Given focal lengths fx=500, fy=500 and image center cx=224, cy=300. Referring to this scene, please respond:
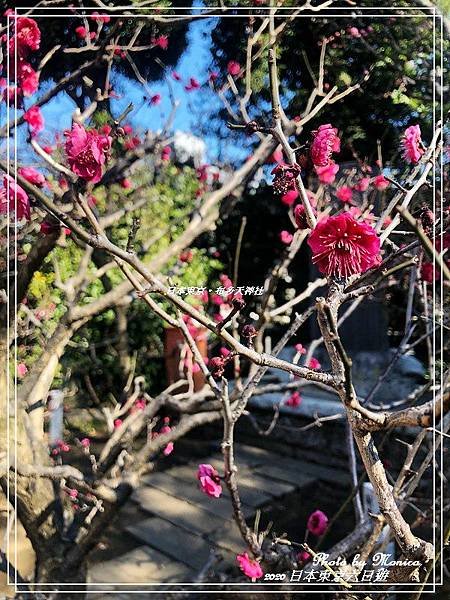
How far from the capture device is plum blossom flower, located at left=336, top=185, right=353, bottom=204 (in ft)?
3.13

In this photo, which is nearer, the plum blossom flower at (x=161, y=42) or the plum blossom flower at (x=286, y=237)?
the plum blossom flower at (x=161, y=42)

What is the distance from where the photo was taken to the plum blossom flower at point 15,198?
69 cm

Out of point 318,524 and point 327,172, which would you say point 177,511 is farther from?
point 327,172

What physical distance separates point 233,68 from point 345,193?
307 millimetres

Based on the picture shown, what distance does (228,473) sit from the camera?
0.71 metres

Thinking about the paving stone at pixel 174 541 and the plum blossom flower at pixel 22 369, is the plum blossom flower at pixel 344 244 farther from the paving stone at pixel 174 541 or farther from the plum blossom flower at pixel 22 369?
the paving stone at pixel 174 541

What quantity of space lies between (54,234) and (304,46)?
55 centimetres

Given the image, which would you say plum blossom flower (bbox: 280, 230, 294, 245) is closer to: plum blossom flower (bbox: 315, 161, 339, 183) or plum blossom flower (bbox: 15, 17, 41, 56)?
plum blossom flower (bbox: 315, 161, 339, 183)

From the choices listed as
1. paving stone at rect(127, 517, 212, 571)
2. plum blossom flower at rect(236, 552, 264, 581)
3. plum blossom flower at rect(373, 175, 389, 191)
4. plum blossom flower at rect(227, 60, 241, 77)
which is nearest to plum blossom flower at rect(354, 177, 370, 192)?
plum blossom flower at rect(373, 175, 389, 191)

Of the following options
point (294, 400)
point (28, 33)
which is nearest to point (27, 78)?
point (28, 33)

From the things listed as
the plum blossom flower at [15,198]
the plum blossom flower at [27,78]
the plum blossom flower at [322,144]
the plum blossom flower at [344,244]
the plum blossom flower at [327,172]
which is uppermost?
the plum blossom flower at [27,78]

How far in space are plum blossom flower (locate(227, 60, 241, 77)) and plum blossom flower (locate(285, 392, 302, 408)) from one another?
2.21ft

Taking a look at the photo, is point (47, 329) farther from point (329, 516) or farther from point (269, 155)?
point (329, 516)

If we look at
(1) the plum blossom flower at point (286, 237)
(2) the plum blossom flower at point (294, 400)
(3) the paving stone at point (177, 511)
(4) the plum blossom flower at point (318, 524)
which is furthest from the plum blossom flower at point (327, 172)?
(3) the paving stone at point (177, 511)
